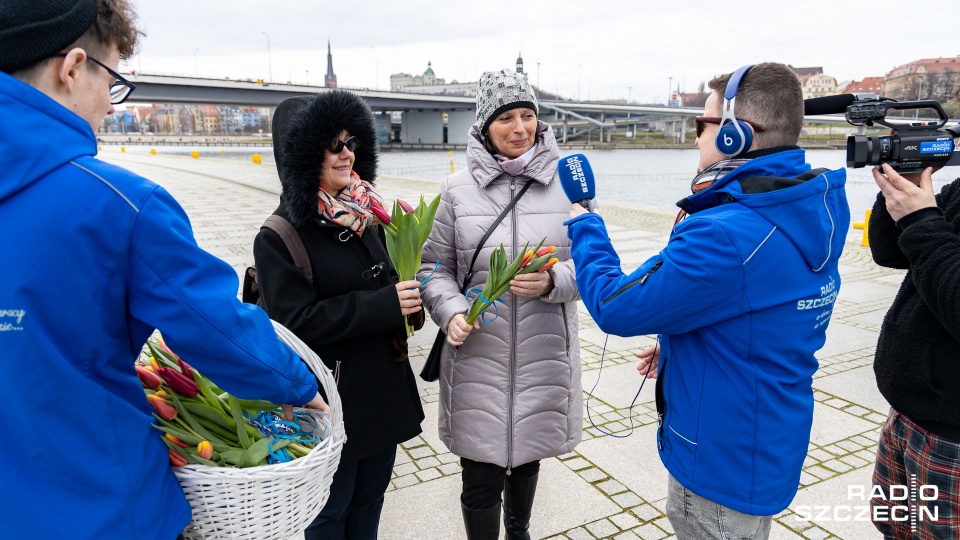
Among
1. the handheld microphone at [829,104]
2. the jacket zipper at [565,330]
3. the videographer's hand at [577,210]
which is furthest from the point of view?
the jacket zipper at [565,330]

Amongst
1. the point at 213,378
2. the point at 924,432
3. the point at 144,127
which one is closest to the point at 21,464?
the point at 213,378

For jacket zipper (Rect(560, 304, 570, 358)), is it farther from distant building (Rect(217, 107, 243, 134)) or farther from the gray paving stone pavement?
distant building (Rect(217, 107, 243, 134))

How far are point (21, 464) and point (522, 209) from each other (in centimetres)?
181

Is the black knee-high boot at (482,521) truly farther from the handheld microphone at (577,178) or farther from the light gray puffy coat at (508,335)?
the handheld microphone at (577,178)

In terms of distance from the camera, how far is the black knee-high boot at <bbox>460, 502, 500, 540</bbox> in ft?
8.21

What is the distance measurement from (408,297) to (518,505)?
110 centimetres

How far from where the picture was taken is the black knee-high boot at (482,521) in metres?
2.50

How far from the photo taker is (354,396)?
2.25 metres

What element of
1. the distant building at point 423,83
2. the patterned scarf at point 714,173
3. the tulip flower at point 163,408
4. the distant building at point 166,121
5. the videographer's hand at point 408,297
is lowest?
the tulip flower at point 163,408

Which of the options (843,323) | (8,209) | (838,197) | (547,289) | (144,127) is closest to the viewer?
(8,209)

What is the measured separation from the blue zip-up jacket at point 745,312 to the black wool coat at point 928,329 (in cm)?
24

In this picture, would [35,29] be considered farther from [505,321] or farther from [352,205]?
[505,321]

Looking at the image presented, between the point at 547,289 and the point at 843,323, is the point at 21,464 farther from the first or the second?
the point at 843,323

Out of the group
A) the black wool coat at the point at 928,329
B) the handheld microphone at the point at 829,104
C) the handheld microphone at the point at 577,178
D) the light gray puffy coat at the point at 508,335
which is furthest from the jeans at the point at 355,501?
the handheld microphone at the point at 829,104
